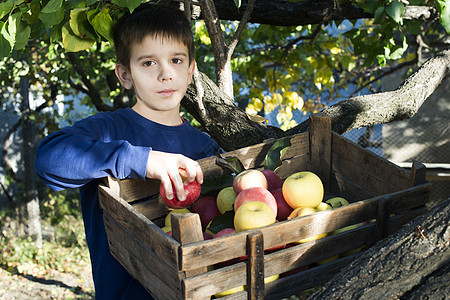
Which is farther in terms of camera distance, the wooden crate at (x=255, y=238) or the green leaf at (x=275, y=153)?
the green leaf at (x=275, y=153)

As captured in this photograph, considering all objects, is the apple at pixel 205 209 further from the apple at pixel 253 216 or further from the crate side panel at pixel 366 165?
the crate side panel at pixel 366 165

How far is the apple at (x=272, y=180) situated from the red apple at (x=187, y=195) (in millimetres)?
282

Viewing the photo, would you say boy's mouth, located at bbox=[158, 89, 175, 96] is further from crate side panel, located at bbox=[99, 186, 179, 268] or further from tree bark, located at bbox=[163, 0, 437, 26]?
tree bark, located at bbox=[163, 0, 437, 26]

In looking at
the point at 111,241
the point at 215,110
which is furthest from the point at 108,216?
the point at 215,110

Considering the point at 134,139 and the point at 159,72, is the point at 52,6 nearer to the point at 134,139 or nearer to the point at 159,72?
the point at 159,72

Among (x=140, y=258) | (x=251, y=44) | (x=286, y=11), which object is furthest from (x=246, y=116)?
(x=251, y=44)

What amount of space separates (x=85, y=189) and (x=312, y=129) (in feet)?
2.71

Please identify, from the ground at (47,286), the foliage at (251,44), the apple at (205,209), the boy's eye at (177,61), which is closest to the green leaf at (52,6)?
the foliage at (251,44)

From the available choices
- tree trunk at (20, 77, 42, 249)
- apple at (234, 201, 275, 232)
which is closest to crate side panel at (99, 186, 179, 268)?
apple at (234, 201, 275, 232)

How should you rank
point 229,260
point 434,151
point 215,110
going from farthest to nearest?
point 434,151
point 215,110
point 229,260

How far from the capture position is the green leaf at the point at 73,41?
176 centimetres

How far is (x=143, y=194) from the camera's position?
4.97 feet

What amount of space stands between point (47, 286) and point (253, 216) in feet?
16.0

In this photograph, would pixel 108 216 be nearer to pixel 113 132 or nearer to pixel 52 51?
pixel 113 132
